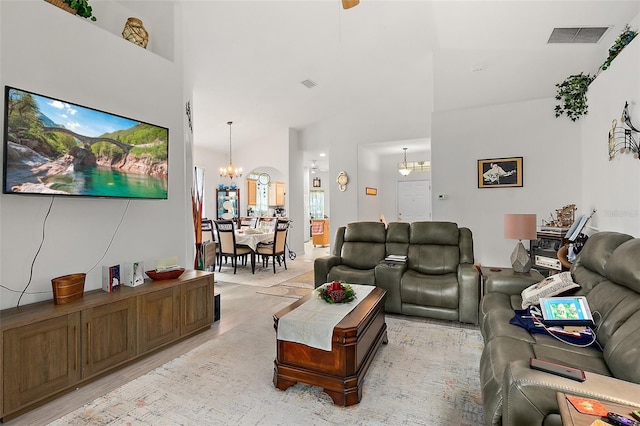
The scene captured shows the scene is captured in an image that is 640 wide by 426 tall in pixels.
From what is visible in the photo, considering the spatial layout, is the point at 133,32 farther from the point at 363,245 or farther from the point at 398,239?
the point at 398,239

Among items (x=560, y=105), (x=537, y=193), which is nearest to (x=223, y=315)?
(x=537, y=193)

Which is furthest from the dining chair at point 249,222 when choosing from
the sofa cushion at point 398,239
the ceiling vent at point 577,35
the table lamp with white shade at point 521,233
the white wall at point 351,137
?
the ceiling vent at point 577,35

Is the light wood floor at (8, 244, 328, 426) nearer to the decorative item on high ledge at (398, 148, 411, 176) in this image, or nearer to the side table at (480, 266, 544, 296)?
the side table at (480, 266, 544, 296)

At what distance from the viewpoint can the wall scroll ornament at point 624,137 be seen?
9.11ft

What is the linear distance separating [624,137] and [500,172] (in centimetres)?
240

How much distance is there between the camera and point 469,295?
3348 mm

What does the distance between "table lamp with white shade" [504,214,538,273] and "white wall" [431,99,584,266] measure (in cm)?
231

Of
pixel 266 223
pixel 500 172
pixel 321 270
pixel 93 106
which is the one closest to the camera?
pixel 93 106

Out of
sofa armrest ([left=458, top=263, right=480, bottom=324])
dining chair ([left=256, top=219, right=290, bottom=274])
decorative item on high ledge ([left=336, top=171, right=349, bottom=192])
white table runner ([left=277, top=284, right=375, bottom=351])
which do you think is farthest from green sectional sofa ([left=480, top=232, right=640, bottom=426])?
decorative item on high ledge ([left=336, top=171, right=349, bottom=192])

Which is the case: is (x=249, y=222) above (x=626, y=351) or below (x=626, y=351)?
above

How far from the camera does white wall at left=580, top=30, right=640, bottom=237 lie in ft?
9.21

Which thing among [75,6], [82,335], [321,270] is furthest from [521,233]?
[75,6]

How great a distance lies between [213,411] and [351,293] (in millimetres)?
1252

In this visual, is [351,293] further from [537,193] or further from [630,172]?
[537,193]
